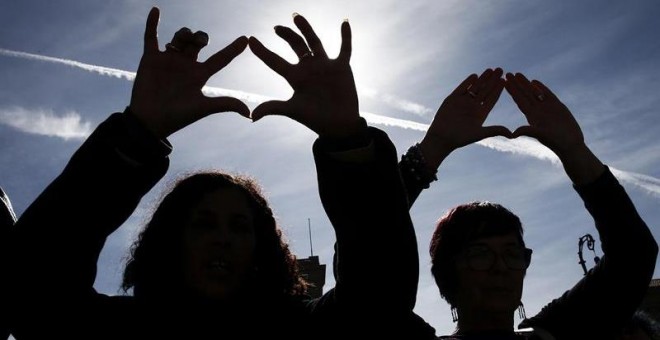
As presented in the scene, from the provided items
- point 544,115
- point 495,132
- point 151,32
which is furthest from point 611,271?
point 151,32

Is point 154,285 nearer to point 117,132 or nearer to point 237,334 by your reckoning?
point 237,334

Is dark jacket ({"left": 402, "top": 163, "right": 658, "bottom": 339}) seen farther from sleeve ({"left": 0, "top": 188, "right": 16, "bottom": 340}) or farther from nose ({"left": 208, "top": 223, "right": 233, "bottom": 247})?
sleeve ({"left": 0, "top": 188, "right": 16, "bottom": 340})

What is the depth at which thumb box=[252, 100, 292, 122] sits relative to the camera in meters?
1.99

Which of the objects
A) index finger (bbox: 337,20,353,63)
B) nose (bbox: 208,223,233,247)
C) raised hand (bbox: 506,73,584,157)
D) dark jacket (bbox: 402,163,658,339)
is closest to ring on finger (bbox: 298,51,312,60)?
index finger (bbox: 337,20,353,63)

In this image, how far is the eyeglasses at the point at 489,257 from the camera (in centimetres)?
319

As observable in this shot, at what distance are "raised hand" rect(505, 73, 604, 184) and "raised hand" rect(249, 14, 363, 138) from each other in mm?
1434

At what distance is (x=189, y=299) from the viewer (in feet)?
7.61

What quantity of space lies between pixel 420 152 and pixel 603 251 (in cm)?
119

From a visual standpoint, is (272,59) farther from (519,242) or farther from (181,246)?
(519,242)

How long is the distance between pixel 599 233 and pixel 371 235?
195cm

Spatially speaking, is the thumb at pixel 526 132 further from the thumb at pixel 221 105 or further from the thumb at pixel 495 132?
the thumb at pixel 221 105

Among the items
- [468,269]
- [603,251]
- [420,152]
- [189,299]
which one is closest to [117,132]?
[189,299]

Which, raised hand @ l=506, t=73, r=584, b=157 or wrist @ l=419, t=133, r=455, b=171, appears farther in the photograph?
raised hand @ l=506, t=73, r=584, b=157

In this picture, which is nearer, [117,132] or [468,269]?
[117,132]
